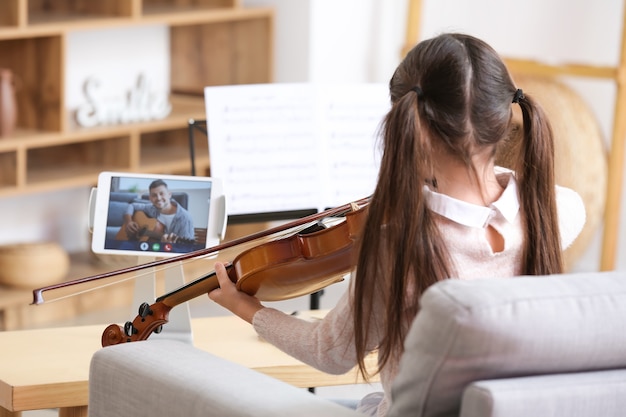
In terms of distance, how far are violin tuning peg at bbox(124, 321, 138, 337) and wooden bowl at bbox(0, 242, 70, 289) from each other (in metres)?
1.90

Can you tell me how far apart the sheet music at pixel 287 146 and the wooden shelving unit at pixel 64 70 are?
1210 millimetres

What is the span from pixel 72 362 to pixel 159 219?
0.28 metres

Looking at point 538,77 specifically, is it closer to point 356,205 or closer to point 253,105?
point 253,105

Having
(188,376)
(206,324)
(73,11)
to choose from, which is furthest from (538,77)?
(188,376)

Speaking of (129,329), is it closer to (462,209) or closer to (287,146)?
(462,209)

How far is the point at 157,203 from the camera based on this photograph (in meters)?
1.88

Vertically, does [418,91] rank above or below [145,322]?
above

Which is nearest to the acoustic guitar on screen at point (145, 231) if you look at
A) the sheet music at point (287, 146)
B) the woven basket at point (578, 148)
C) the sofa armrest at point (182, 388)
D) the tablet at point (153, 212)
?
the tablet at point (153, 212)

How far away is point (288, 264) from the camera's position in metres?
1.60

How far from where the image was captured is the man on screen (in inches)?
73.7

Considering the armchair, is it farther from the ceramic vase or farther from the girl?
the ceramic vase

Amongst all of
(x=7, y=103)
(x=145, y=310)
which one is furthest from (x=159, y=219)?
(x=7, y=103)

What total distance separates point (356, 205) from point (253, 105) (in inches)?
35.1

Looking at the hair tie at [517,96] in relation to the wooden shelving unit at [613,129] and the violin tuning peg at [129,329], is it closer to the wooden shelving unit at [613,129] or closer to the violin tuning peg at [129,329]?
the violin tuning peg at [129,329]
